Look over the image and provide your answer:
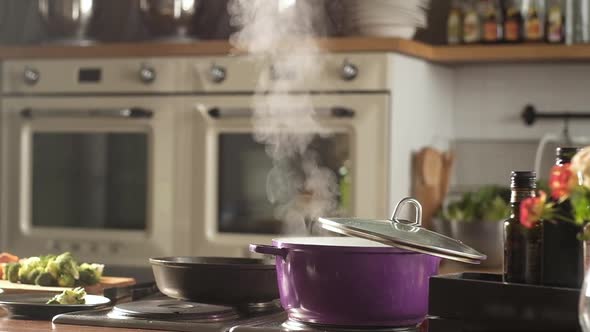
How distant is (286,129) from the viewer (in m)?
3.36

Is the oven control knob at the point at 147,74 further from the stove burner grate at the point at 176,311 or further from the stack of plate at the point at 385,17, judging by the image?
the stove burner grate at the point at 176,311

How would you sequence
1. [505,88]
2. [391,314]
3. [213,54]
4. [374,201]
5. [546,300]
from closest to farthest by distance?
[546,300]
[391,314]
[374,201]
[213,54]
[505,88]

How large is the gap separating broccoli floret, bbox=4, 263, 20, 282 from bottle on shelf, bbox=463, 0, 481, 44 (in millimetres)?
1999

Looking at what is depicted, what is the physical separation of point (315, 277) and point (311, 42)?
1.94m

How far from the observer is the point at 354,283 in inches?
55.7

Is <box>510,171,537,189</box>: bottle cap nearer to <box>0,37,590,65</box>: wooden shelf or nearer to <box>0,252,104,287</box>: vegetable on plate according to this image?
<box>0,252,104,287</box>: vegetable on plate

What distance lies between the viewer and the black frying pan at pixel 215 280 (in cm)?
156

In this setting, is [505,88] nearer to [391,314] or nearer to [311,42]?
[311,42]

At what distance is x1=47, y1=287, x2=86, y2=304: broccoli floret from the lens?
162cm

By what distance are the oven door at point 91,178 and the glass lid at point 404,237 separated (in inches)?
83.0

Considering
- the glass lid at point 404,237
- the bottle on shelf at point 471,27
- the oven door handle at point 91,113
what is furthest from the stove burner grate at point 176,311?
the bottle on shelf at point 471,27

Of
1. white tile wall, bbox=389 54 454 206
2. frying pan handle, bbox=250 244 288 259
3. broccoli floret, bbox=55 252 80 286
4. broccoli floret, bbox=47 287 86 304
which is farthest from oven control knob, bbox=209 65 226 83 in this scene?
frying pan handle, bbox=250 244 288 259

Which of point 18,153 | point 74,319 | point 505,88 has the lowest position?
point 74,319

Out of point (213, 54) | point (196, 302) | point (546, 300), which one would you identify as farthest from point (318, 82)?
point (546, 300)
